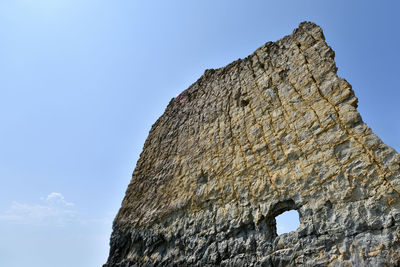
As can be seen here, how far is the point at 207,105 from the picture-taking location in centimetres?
1109

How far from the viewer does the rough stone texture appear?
5.55 m

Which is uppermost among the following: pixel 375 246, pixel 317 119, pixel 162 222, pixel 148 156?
pixel 148 156

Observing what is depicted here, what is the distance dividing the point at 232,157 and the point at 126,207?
6.20m

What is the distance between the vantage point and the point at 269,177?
741cm

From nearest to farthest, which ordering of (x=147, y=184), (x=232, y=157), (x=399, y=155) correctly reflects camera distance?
1. (x=399, y=155)
2. (x=232, y=157)
3. (x=147, y=184)

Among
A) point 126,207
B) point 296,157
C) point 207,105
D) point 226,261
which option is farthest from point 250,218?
point 126,207

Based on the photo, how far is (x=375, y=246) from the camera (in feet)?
16.7

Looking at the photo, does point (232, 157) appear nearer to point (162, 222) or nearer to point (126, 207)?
point (162, 222)

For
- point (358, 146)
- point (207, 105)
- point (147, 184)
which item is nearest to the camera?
point (358, 146)

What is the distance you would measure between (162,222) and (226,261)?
3.33 m

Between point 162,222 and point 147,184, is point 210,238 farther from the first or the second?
point 147,184

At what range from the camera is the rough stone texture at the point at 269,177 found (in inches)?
219

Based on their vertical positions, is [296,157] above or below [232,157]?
below

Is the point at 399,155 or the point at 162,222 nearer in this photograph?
the point at 399,155
